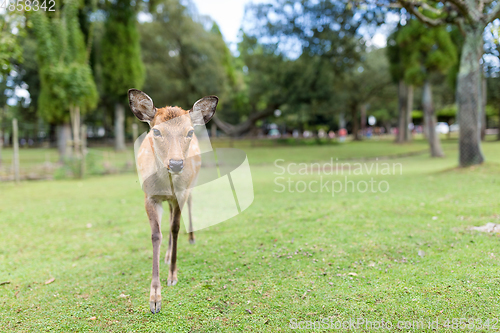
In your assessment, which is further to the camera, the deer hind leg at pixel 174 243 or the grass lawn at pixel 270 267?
the deer hind leg at pixel 174 243

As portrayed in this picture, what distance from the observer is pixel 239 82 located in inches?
1599

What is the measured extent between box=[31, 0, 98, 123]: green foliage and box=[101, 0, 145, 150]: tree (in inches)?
286

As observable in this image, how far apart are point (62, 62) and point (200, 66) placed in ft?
50.6

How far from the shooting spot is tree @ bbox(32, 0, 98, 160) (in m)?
15.8

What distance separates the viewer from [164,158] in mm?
3420

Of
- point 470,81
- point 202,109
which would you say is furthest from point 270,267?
point 470,81

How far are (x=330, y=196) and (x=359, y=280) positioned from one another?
4875 mm

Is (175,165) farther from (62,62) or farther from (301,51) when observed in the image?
(301,51)

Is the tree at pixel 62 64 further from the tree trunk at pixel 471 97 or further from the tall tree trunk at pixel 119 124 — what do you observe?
the tree trunk at pixel 471 97

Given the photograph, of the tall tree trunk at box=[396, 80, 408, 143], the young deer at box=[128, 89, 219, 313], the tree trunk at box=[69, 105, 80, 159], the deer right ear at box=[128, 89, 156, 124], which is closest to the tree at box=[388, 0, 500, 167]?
the young deer at box=[128, 89, 219, 313]

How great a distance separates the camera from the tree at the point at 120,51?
78.2 feet

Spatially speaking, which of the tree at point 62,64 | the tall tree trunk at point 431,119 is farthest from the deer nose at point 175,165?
the tall tree trunk at point 431,119

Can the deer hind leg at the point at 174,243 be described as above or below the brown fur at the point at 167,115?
below

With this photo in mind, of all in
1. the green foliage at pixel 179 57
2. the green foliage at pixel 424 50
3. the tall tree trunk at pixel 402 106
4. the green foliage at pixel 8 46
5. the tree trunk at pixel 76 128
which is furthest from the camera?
the green foliage at pixel 179 57
